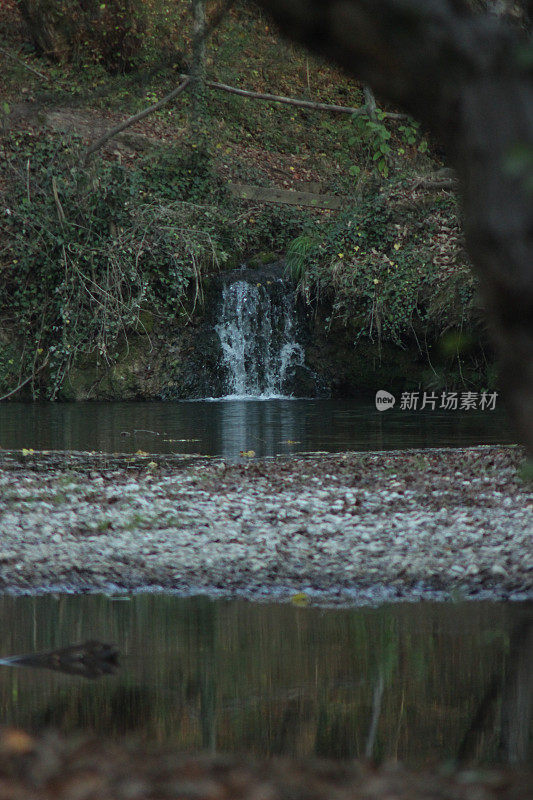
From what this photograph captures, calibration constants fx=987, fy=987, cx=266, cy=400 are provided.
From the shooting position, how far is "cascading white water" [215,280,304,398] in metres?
22.5

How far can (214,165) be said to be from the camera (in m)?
25.5

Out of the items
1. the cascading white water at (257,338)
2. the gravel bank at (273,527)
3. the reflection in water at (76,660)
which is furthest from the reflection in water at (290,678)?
the cascading white water at (257,338)

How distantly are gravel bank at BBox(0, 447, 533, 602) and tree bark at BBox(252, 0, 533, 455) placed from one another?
10.4ft

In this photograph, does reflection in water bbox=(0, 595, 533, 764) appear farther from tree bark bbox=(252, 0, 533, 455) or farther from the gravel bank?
tree bark bbox=(252, 0, 533, 455)

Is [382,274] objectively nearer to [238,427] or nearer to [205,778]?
[238,427]

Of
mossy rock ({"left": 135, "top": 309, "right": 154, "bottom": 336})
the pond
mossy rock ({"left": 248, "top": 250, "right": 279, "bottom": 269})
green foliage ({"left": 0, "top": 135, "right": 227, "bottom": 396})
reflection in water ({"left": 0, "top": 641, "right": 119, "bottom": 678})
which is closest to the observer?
reflection in water ({"left": 0, "top": 641, "right": 119, "bottom": 678})

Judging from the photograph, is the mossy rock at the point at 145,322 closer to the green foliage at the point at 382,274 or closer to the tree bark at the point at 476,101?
the green foliage at the point at 382,274

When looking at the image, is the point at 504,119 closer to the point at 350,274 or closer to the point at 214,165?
the point at 350,274

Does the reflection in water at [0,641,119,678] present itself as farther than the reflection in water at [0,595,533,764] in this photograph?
Yes

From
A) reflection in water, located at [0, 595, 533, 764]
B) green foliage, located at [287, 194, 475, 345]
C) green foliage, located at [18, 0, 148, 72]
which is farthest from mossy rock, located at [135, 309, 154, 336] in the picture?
reflection in water, located at [0, 595, 533, 764]

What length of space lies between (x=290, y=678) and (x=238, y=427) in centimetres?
1133

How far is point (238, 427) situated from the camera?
1545 cm

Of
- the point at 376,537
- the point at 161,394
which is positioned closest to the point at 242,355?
the point at 161,394

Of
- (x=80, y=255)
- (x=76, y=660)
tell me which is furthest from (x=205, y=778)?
(x=80, y=255)
